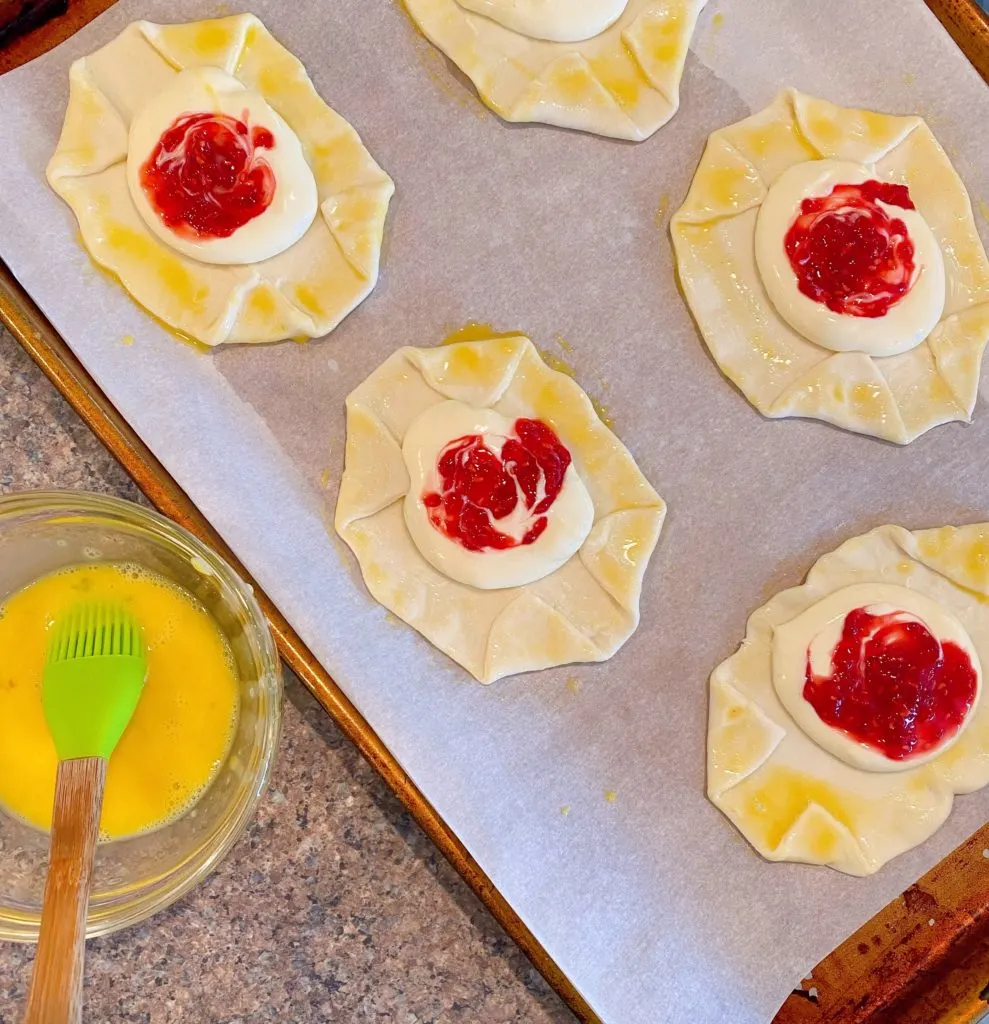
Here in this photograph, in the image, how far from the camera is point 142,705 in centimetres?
142

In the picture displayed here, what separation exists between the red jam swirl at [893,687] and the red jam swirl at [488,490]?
0.55 m

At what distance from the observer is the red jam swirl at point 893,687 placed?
1.61 metres

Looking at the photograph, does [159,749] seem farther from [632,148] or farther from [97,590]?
[632,148]

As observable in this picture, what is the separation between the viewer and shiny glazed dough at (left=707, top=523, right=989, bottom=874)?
5.35ft

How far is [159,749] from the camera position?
56.0 inches

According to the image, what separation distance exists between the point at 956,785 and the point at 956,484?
53 centimetres

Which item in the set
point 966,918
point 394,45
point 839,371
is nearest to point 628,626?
point 839,371

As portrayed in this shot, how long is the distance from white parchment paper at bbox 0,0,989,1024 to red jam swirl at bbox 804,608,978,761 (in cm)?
16

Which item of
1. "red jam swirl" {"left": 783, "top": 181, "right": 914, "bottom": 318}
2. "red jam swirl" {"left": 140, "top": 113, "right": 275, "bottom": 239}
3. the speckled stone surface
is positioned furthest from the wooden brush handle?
"red jam swirl" {"left": 783, "top": 181, "right": 914, "bottom": 318}

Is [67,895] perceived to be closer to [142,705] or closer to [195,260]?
[142,705]

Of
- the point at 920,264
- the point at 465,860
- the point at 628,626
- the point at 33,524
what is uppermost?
the point at 920,264

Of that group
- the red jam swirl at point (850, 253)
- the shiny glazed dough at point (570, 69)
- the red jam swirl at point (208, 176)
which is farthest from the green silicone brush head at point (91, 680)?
the red jam swirl at point (850, 253)

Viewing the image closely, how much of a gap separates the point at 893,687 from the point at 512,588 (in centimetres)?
67

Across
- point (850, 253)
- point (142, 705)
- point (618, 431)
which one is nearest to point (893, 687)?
point (618, 431)
